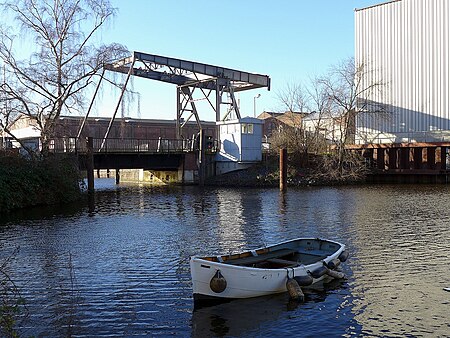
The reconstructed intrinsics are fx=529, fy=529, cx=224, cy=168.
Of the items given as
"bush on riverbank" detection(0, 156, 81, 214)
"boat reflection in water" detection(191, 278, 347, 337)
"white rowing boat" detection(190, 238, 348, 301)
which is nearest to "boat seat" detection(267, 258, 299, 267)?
"white rowing boat" detection(190, 238, 348, 301)

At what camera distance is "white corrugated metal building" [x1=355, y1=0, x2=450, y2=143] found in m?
51.3

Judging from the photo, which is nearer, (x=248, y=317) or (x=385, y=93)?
(x=248, y=317)

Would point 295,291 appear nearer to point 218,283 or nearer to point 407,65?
point 218,283

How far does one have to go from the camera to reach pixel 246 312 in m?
11.1

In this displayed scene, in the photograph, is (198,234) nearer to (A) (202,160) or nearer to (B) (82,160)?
(B) (82,160)

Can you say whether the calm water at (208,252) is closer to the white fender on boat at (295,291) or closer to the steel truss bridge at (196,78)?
the white fender on boat at (295,291)

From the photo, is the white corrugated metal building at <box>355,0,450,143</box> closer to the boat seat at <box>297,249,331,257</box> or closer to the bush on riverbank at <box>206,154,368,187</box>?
the bush on riverbank at <box>206,154,368,187</box>

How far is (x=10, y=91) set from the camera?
3344cm

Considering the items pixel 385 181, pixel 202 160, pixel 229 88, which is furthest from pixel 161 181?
pixel 385 181

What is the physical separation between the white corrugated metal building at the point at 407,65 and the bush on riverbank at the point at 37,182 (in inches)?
1330

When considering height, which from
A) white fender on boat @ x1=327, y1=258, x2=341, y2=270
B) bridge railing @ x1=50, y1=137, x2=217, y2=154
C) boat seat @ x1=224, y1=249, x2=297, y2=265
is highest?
bridge railing @ x1=50, y1=137, x2=217, y2=154

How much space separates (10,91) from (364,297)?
92.8ft

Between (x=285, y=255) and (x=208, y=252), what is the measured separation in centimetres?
349

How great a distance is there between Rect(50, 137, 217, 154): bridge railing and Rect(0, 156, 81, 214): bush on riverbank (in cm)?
515
